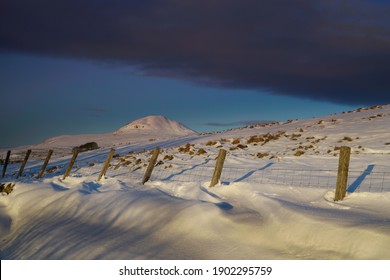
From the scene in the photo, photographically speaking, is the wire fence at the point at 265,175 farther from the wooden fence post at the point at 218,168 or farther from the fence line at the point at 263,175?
the wooden fence post at the point at 218,168

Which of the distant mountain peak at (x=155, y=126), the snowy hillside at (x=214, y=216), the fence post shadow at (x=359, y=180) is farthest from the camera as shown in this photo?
the distant mountain peak at (x=155, y=126)

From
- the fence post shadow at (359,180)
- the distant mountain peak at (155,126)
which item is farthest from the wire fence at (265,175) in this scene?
the distant mountain peak at (155,126)

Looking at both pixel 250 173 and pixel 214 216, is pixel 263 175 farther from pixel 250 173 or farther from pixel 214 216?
pixel 214 216

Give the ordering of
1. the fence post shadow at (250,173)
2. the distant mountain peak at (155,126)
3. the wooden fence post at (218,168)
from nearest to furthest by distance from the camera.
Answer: the wooden fence post at (218,168)
the fence post shadow at (250,173)
the distant mountain peak at (155,126)

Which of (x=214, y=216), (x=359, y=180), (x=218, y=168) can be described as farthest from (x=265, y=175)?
(x=214, y=216)

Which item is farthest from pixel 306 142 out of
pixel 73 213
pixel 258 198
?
pixel 73 213

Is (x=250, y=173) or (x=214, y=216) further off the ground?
(x=250, y=173)

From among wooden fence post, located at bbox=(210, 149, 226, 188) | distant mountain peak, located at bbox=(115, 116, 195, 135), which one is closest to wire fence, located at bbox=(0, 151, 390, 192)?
wooden fence post, located at bbox=(210, 149, 226, 188)

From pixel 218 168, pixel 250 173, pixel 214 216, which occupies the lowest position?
pixel 214 216

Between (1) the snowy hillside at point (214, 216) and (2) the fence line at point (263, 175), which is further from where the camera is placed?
(2) the fence line at point (263, 175)

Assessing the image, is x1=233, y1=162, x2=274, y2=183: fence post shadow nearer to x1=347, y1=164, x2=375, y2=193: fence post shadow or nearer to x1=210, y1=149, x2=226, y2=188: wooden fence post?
x1=210, y1=149, x2=226, y2=188: wooden fence post

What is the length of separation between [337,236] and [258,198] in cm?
339

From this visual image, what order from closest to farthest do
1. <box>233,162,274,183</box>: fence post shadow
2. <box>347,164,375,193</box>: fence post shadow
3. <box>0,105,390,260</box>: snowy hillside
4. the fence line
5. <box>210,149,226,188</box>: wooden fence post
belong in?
<box>0,105,390,260</box>: snowy hillside
<box>347,164,375,193</box>: fence post shadow
the fence line
<box>210,149,226,188</box>: wooden fence post
<box>233,162,274,183</box>: fence post shadow
